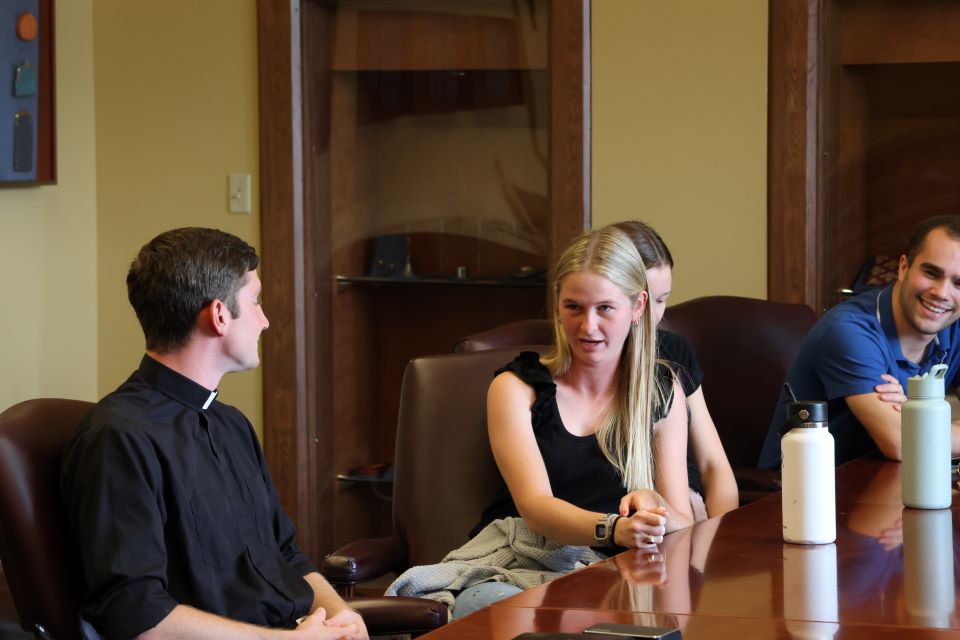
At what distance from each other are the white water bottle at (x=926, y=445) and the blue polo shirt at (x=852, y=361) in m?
0.75

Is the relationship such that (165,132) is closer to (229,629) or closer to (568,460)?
(568,460)

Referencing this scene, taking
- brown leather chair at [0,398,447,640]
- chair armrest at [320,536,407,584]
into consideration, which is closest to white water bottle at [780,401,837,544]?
chair armrest at [320,536,407,584]

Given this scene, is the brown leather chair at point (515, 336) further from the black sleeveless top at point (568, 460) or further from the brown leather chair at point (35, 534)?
the brown leather chair at point (35, 534)

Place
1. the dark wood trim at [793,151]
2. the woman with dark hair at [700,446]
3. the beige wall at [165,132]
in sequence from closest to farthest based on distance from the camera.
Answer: the woman with dark hair at [700,446] < the dark wood trim at [793,151] < the beige wall at [165,132]

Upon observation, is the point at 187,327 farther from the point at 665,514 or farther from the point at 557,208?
the point at 557,208

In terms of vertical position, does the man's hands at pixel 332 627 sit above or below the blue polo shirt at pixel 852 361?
below

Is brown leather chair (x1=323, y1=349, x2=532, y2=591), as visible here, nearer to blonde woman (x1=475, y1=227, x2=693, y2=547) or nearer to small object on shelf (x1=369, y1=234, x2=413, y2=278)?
blonde woman (x1=475, y1=227, x2=693, y2=547)

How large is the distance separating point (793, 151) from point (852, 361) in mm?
927

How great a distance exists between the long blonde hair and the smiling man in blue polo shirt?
59cm

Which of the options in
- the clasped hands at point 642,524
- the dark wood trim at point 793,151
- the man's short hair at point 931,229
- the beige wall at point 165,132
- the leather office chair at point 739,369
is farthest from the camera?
the beige wall at point 165,132

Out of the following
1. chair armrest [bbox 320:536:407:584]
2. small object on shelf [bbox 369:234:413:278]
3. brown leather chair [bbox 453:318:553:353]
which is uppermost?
small object on shelf [bbox 369:234:413:278]

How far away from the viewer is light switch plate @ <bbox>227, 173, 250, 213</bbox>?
413 cm

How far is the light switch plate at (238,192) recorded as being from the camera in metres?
4.13

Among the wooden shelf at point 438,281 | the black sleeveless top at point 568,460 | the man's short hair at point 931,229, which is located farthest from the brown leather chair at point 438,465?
the wooden shelf at point 438,281
